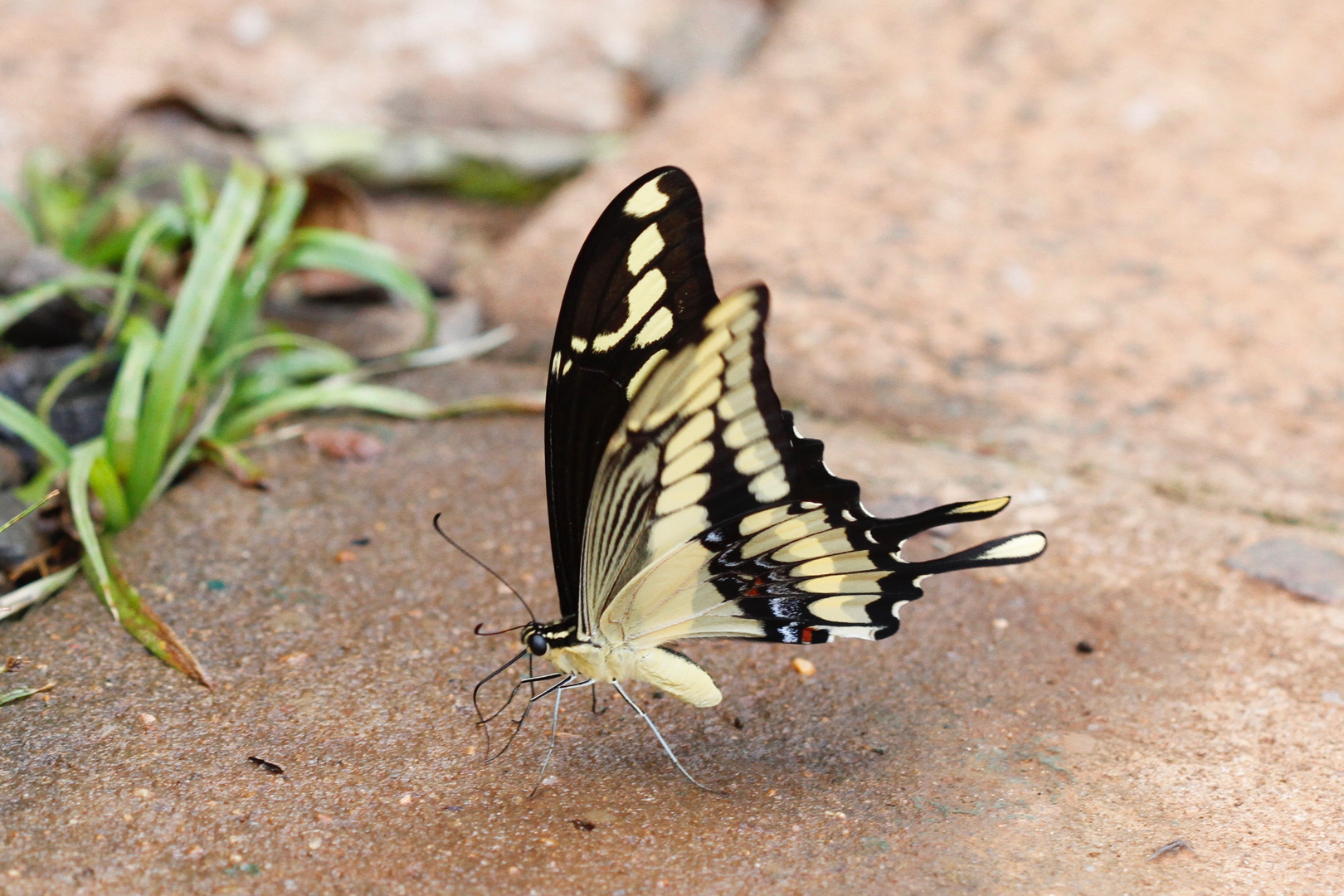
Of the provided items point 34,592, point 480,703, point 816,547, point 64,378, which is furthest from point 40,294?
point 816,547

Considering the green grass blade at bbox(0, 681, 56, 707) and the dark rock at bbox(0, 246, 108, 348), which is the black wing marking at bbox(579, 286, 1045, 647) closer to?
the green grass blade at bbox(0, 681, 56, 707)

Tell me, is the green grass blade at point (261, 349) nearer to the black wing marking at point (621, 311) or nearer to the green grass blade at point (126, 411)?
the green grass blade at point (126, 411)

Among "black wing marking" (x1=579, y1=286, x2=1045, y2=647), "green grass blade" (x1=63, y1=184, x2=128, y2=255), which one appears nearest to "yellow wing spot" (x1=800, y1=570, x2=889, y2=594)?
"black wing marking" (x1=579, y1=286, x2=1045, y2=647)

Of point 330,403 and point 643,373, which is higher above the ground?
point 643,373

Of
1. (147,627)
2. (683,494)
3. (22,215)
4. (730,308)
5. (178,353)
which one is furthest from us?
(22,215)

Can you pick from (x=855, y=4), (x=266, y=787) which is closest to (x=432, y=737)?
(x=266, y=787)

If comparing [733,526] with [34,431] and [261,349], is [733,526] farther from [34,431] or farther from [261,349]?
[261,349]
